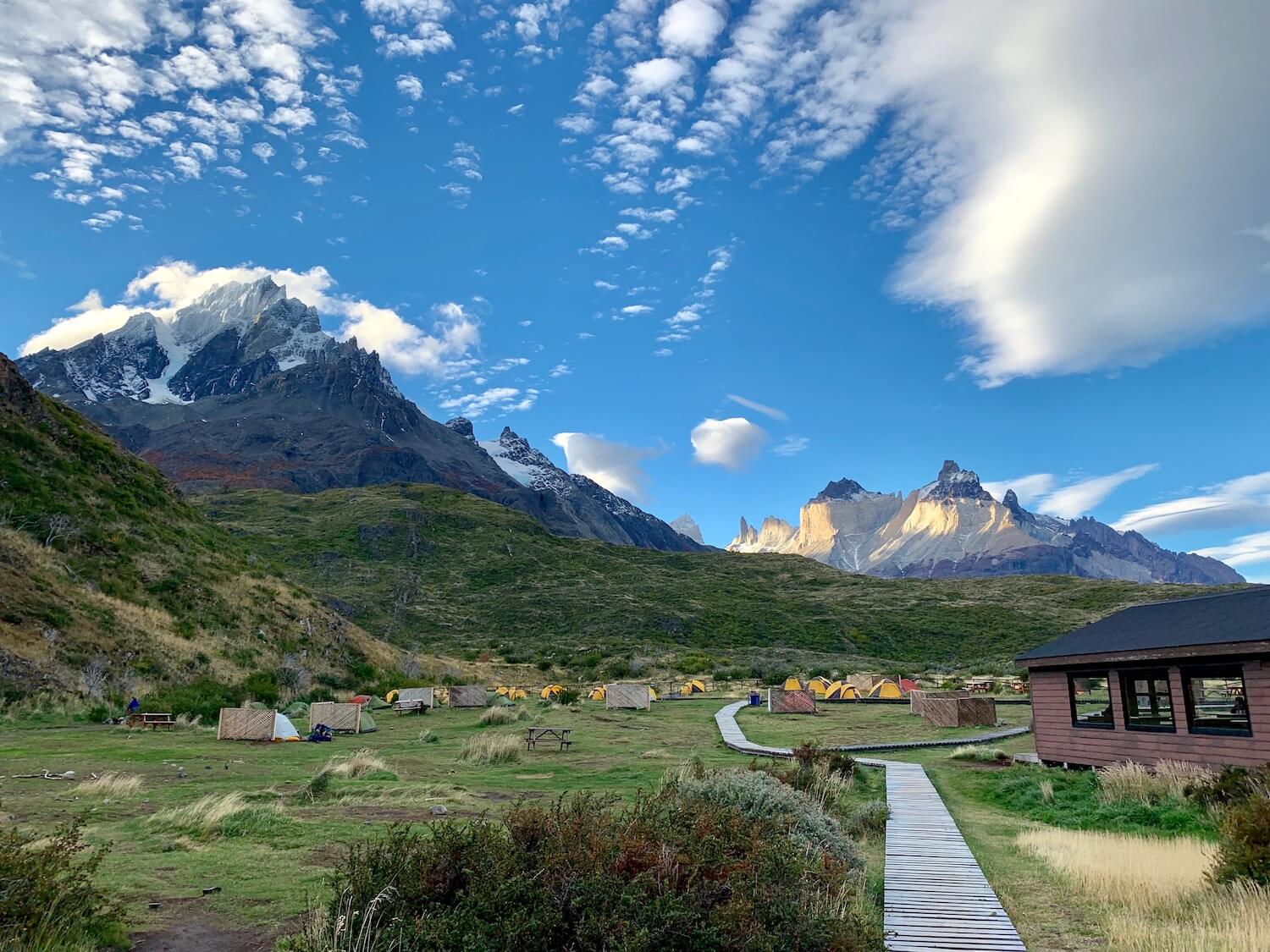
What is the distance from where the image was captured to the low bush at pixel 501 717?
29.6 m

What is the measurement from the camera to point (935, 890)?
884 cm

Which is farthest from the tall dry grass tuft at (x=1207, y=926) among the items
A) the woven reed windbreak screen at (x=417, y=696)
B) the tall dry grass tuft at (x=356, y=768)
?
the woven reed windbreak screen at (x=417, y=696)

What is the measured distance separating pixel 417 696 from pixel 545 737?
11885 mm

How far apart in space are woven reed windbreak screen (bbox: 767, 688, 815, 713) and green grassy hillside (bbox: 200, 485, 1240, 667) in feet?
78.9

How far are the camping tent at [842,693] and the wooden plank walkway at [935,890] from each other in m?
28.8

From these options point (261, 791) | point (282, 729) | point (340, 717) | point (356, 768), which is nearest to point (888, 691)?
point (340, 717)

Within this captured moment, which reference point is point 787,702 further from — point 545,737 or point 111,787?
point 111,787

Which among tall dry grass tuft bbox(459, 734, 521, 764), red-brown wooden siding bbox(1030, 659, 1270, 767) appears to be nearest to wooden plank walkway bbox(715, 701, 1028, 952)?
red-brown wooden siding bbox(1030, 659, 1270, 767)

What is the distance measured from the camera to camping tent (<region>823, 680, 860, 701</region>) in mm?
42656

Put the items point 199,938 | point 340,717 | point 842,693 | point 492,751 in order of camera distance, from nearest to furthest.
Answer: point 199,938 < point 492,751 < point 340,717 < point 842,693

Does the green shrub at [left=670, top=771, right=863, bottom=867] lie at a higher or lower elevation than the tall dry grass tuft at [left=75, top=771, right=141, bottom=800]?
higher

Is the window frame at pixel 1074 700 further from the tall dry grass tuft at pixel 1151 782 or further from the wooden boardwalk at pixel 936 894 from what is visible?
the wooden boardwalk at pixel 936 894

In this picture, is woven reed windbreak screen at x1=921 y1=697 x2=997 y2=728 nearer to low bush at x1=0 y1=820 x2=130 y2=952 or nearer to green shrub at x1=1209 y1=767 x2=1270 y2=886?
green shrub at x1=1209 y1=767 x2=1270 y2=886

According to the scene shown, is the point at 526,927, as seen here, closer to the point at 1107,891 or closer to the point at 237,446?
the point at 1107,891
